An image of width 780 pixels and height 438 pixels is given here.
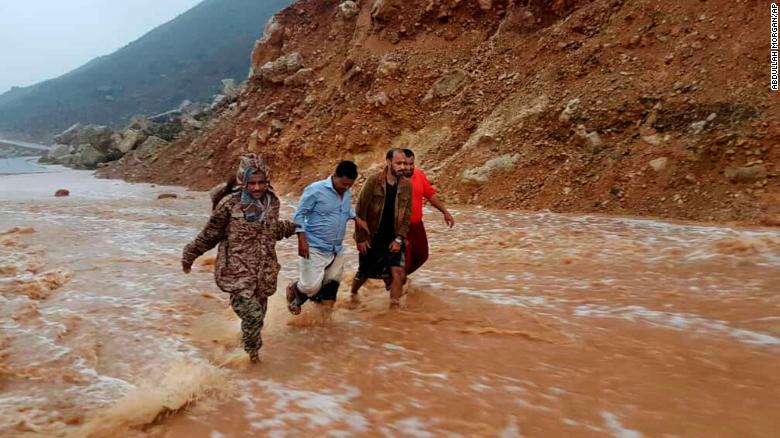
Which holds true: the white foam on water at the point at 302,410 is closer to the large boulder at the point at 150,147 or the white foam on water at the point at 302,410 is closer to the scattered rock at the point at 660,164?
the scattered rock at the point at 660,164

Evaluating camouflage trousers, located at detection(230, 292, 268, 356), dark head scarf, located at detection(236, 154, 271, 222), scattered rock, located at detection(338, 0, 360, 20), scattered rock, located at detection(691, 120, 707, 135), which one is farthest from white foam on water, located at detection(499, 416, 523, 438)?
scattered rock, located at detection(338, 0, 360, 20)

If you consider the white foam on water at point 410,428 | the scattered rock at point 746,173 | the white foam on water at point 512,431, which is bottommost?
the white foam on water at point 410,428

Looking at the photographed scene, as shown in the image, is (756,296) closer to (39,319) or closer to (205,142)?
(39,319)

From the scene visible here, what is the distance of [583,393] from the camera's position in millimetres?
3137

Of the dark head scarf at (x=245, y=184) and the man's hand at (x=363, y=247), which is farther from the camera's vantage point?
the man's hand at (x=363, y=247)

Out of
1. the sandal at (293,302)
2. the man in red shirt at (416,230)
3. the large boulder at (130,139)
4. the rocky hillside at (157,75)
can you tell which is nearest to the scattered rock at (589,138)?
the man in red shirt at (416,230)

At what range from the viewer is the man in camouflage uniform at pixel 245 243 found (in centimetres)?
351

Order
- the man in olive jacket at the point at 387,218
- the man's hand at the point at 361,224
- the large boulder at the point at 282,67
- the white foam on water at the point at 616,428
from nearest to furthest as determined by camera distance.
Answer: the white foam on water at the point at 616,428
the man's hand at the point at 361,224
the man in olive jacket at the point at 387,218
the large boulder at the point at 282,67

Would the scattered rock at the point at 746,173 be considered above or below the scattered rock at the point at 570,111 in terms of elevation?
below

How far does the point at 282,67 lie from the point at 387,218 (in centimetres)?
1790

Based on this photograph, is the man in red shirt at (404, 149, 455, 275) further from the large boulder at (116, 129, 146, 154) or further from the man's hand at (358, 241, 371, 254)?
the large boulder at (116, 129, 146, 154)

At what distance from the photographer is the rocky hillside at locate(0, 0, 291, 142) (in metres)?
84.8

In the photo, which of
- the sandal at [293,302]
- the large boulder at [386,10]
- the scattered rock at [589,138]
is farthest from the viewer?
the large boulder at [386,10]

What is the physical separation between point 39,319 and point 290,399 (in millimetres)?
3098
